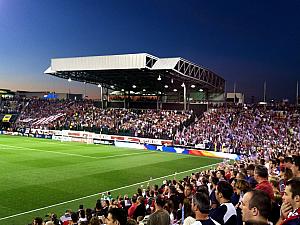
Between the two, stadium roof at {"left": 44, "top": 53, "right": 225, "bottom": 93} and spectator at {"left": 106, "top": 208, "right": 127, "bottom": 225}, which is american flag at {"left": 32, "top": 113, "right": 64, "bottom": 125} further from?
spectator at {"left": 106, "top": 208, "right": 127, "bottom": 225}

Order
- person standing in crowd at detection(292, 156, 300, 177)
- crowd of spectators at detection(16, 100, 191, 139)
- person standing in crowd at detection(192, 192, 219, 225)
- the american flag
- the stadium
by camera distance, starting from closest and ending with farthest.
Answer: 1. person standing in crowd at detection(192, 192, 219, 225)
2. person standing in crowd at detection(292, 156, 300, 177)
3. the stadium
4. crowd of spectators at detection(16, 100, 191, 139)
5. the american flag

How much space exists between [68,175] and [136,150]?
16.8 m

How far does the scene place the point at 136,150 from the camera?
3881 cm

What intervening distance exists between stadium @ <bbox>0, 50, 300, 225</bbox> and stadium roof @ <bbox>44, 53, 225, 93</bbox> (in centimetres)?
14

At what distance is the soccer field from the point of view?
594 inches

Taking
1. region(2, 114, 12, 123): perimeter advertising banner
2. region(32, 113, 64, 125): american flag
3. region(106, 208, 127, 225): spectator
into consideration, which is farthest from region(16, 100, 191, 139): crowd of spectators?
region(106, 208, 127, 225): spectator

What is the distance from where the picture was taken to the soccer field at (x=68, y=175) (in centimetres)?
1509

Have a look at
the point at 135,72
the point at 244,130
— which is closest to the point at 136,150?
the point at 135,72

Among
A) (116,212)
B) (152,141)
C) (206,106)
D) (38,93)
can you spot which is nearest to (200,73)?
(206,106)

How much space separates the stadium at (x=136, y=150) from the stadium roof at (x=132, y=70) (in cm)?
14

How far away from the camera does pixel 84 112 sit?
58.3 metres

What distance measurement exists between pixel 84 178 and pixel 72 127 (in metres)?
29.5

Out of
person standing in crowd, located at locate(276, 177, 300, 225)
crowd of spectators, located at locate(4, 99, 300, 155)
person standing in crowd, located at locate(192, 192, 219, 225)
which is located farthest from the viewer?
crowd of spectators, located at locate(4, 99, 300, 155)

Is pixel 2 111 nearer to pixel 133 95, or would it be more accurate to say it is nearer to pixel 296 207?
pixel 133 95
